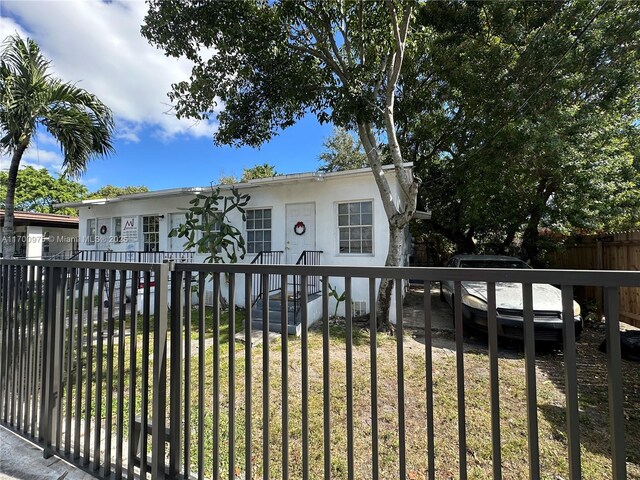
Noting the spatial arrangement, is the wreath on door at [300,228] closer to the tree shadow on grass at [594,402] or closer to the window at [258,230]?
the window at [258,230]

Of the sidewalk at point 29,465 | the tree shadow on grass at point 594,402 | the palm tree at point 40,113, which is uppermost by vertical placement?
the palm tree at point 40,113

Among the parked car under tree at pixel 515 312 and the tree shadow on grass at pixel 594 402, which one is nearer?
the tree shadow on grass at pixel 594 402

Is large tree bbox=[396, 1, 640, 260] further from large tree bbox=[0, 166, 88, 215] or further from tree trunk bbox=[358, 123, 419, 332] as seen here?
large tree bbox=[0, 166, 88, 215]

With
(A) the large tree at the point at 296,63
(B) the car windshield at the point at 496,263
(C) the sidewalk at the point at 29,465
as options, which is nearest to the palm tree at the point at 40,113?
(A) the large tree at the point at 296,63

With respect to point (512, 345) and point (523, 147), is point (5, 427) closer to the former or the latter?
point (512, 345)

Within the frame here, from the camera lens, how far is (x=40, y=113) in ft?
21.1

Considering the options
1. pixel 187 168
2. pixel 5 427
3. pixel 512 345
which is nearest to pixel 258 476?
pixel 5 427

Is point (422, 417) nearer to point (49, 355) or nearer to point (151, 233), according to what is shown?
point (49, 355)

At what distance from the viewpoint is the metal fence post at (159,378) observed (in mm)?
1768

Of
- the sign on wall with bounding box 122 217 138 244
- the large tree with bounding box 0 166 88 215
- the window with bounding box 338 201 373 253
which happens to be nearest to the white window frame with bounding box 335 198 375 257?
the window with bounding box 338 201 373 253

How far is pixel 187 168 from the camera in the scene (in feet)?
76.6

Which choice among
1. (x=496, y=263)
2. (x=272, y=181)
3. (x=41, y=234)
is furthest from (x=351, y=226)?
(x=41, y=234)

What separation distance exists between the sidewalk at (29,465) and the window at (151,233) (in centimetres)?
837

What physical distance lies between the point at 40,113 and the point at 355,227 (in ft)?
23.4
